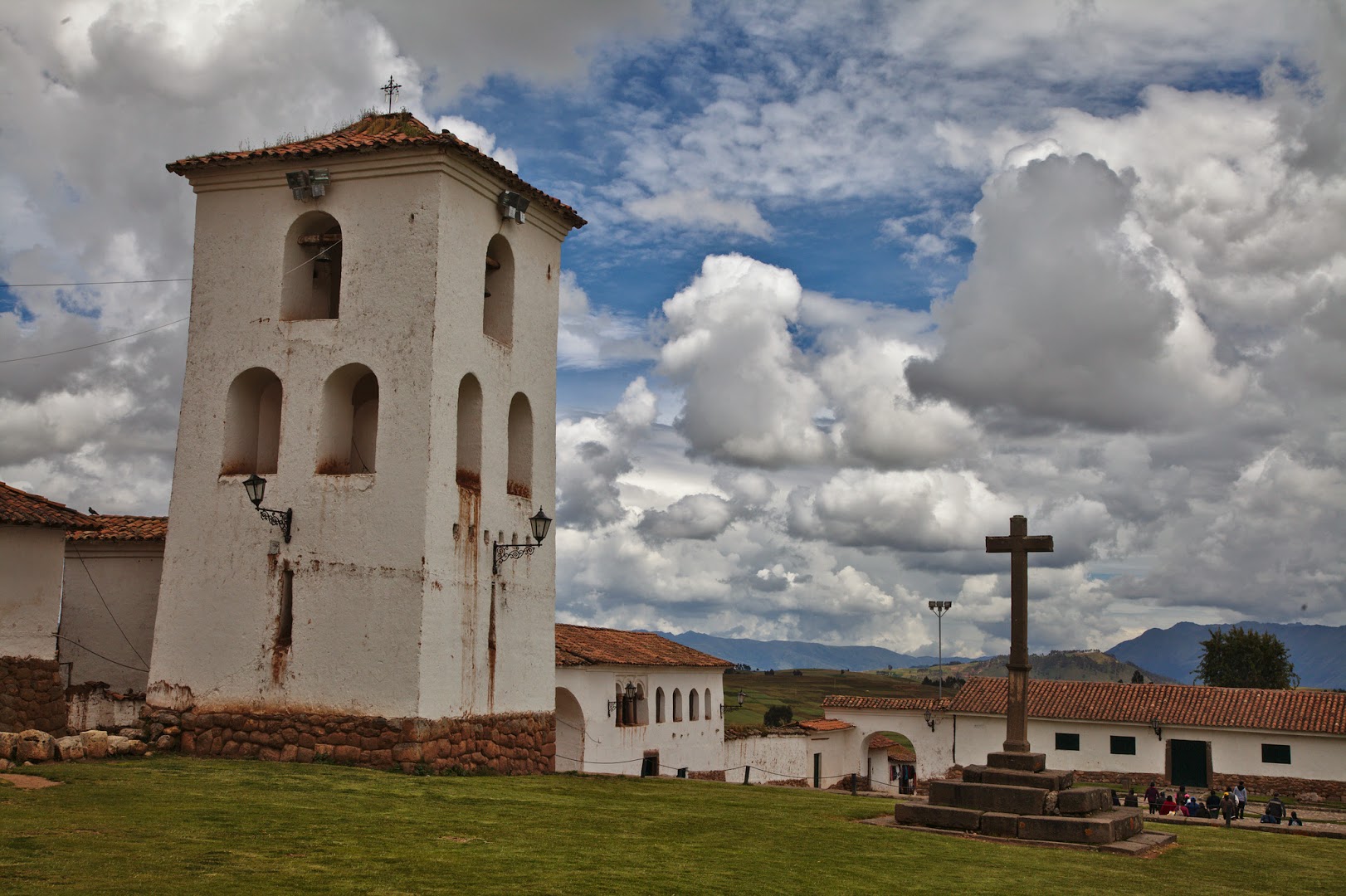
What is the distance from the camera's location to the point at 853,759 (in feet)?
162

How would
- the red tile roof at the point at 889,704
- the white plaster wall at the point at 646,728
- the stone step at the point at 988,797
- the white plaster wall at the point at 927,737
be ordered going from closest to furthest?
the stone step at the point at 988,797 → the white plaster wall at the point at 646,728 → the white plaster wall at the point at 927,737 → the red tile roof at the point at 889,704

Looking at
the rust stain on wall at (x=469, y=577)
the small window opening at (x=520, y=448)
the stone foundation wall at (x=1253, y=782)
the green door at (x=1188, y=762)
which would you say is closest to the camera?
the rust stain on wall at (x=469, y=577)

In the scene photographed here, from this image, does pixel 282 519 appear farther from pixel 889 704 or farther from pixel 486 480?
pixel 889 704

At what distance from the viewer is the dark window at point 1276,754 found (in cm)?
3700

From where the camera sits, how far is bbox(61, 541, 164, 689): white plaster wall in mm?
21016

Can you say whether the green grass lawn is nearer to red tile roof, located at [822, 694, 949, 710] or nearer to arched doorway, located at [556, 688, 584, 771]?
arched doorway, located at [556, 688, 584, 771]

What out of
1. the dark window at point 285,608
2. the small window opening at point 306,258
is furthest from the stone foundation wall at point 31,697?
the small window opening at point 306,258

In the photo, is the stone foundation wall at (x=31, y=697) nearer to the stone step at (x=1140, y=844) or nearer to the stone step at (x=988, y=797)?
the stone step at (x=988, y=797)

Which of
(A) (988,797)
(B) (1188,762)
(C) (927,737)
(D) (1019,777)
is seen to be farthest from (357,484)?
(B) (1188,762)

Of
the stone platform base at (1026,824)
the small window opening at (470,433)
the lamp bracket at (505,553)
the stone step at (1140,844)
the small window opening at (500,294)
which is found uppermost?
the small window opening at (500,294)

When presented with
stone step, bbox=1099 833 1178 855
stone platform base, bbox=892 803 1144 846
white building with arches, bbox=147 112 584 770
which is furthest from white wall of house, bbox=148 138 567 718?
stone step, bbox=1099 833 1178 855

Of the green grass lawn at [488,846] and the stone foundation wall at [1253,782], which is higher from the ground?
the green grass lawn at [488,846]

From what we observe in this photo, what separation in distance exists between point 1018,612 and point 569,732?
16.5m

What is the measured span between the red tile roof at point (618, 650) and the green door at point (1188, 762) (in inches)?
602
